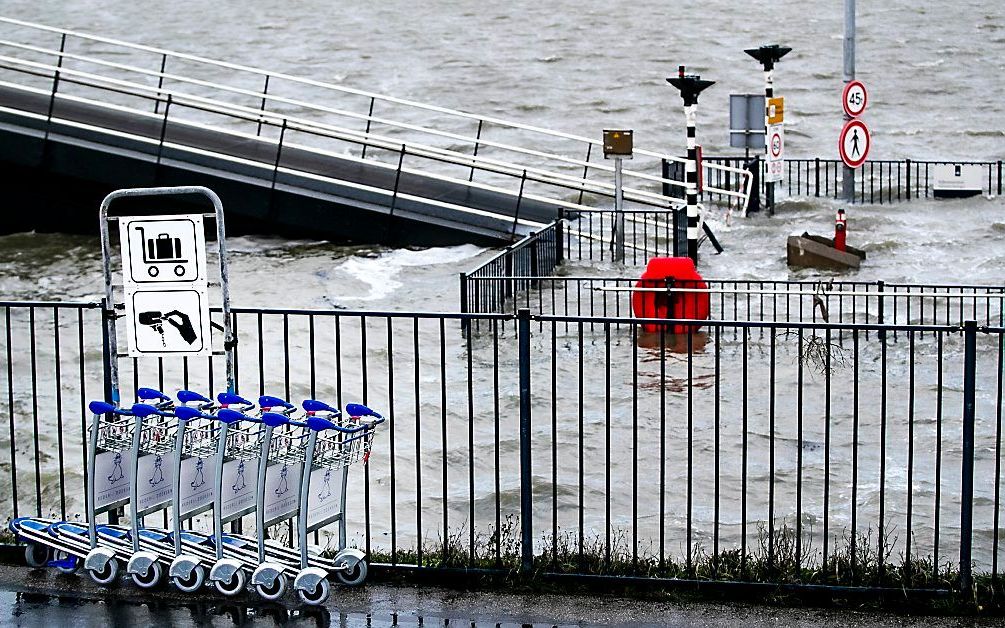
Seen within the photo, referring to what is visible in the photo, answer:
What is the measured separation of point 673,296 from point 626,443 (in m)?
4.15

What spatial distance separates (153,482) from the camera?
7066mm

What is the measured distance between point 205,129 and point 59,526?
17.6 m

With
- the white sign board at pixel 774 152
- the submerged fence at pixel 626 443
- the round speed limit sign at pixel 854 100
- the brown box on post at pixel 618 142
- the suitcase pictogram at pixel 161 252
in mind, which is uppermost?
the round speed limit sign at pixel 854 100

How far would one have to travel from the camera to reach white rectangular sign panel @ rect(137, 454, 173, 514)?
7031 millimetres

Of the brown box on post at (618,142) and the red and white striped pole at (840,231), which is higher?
the brown box on post at (618,142)

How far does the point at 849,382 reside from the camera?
14281 millimetres

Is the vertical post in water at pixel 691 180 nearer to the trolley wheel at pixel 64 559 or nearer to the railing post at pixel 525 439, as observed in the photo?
the railing post at pixel 525 439

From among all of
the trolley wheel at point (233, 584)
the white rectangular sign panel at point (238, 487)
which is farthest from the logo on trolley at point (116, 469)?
the trolley wheel at point (233, 584)

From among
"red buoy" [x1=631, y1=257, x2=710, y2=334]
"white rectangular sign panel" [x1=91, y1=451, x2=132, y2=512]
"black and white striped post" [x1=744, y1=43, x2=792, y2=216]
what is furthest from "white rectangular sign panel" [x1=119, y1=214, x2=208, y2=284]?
"black and white striped post" [x1=744, y1=43, x2=792, y2=216]

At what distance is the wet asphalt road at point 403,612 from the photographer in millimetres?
6543

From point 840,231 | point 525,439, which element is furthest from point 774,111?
point 525,439

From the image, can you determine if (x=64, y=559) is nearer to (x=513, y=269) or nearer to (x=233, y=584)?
(x=233, y=584)

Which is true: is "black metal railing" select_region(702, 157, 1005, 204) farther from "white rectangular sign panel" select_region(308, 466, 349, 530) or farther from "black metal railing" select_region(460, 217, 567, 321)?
"white rectangular sign panel" select_region(308, 466, 349, 530)

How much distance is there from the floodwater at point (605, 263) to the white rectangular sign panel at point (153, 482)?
1.15 metres
